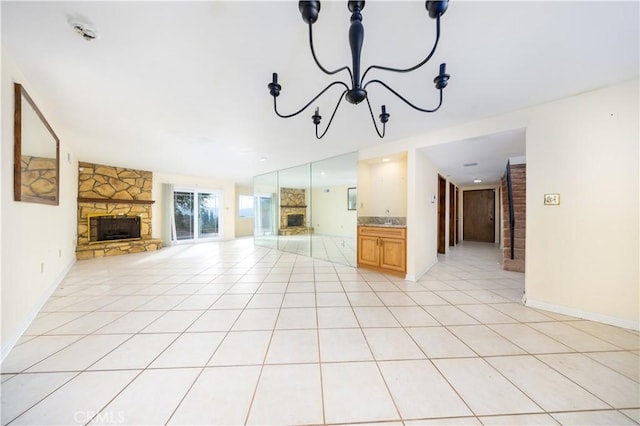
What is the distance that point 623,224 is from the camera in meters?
2.07

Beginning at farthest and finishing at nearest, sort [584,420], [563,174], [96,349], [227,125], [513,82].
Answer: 1. [227,125]
2. [563,174]
3. [513,82]
4. [96,349]
5. [584,420]

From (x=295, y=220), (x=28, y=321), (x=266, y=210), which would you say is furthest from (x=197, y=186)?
(x=28, y=321)

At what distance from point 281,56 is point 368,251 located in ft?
11.1

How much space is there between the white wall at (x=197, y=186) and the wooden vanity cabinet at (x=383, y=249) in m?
5.83

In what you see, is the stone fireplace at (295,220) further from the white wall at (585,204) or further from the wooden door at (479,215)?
the wooden door at (479,215)

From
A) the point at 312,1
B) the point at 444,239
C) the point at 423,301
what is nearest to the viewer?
the point at 312,1

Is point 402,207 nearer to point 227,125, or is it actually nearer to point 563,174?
point 563,174

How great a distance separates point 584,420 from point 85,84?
455 cm

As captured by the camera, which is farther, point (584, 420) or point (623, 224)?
point (623, 224)

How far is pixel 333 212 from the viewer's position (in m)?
8.36

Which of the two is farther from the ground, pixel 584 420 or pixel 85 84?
pixel 85 84

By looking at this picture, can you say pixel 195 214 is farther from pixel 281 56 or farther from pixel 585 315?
pixel 585 315

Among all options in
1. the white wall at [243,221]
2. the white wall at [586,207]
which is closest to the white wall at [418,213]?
the white wall at [586,207]

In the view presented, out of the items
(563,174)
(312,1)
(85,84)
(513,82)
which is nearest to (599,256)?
(563,174)
